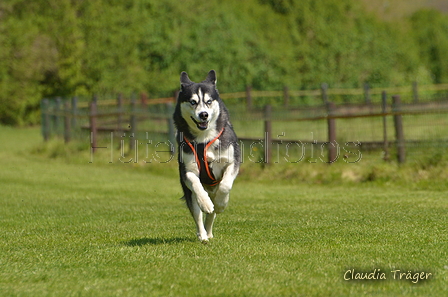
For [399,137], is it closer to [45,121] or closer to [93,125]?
[93,125]

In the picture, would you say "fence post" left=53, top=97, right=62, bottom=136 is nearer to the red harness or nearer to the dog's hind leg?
the dog's hind leg

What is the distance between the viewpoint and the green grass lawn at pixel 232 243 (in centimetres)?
571

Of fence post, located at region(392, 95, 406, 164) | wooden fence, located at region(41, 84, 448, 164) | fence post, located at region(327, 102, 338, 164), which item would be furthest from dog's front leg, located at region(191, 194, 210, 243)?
fence post, located at region(327, 102, 338, 164)

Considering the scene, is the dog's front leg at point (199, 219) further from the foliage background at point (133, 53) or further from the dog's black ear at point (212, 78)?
the foliage background at point (133, 53)

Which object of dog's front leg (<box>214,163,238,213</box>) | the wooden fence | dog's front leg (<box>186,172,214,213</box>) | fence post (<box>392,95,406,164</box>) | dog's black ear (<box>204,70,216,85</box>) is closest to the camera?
dog's front leg (<box>186,172,214,213</box>)

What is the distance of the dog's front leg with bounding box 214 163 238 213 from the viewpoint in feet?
25.4

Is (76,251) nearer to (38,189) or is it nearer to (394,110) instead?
(38,189)

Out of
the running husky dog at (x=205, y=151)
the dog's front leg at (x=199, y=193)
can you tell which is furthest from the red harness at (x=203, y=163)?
the dog's front leg at (x=199, y=193)

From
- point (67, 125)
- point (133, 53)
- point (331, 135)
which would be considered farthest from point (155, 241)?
point (133, 53)

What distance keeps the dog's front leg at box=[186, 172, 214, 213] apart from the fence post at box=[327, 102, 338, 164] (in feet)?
31.3

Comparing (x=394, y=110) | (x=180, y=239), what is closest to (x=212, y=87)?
(x=180, y=239)

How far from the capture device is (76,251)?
25.0 feet

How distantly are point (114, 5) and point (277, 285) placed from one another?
42.8 metres

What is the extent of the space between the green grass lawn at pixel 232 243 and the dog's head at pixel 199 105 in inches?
54.4
